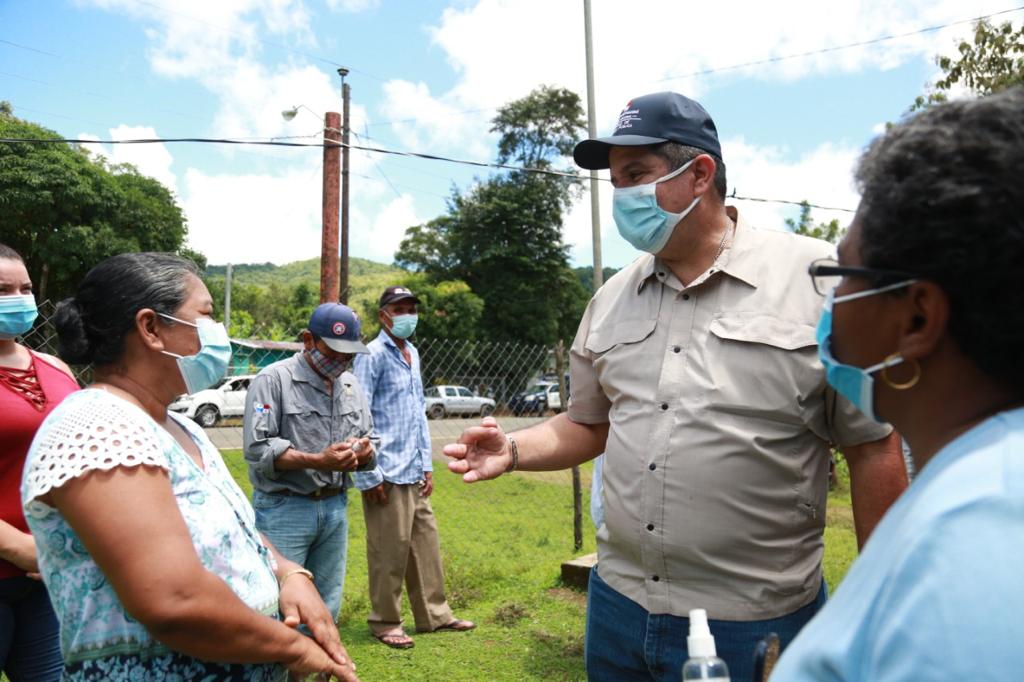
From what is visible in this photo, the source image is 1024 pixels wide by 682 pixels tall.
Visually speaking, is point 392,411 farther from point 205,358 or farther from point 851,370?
point 851,370

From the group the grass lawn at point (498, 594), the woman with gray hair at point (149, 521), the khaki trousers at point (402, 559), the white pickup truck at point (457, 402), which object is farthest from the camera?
the white pickup truck at point (457, 402)

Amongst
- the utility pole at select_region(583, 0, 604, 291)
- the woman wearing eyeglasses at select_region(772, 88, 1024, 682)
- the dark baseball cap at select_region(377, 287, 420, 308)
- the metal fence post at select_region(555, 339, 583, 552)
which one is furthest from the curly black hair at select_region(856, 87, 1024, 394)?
the utility pole at select_region(583, 0, 604, 291)

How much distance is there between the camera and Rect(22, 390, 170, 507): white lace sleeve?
1.63m

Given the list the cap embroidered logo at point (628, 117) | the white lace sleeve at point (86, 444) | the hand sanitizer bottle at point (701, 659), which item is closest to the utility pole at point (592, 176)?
the cap embroidered logo at point (628, 117)

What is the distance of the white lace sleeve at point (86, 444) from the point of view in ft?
5.36

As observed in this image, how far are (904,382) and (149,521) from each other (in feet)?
4.65

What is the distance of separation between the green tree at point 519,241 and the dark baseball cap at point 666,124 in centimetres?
3141

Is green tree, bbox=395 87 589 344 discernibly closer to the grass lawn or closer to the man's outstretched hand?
the grass lawn

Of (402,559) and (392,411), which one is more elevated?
(392,411)

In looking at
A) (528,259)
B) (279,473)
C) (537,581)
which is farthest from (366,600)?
(528,259)

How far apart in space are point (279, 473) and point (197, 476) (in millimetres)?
2479

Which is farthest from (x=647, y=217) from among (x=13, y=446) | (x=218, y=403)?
(x=218, y=403)

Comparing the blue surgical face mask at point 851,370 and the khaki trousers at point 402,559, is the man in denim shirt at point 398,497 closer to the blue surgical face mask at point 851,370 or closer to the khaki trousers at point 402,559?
the khaki trousers at point 402,559

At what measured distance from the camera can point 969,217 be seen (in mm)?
884
